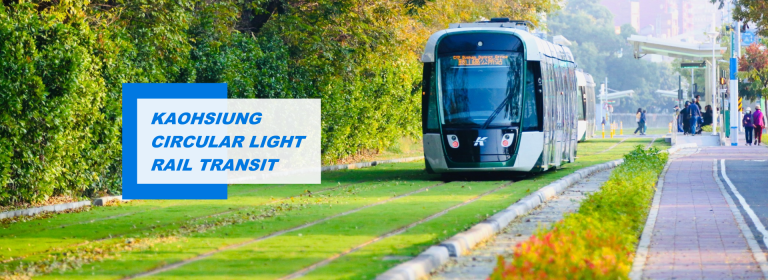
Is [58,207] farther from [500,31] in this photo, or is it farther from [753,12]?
[753,12]

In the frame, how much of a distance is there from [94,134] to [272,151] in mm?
9334

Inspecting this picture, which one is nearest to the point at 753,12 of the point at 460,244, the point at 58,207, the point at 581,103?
the point at 581,103

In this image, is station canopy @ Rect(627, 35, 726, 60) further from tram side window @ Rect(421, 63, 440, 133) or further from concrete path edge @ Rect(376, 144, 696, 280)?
concrete path edge @ Rect(376, 144, 696, 280)

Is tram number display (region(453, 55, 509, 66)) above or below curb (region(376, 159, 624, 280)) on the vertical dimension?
above

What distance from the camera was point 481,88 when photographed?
21.7m

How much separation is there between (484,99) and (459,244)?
11.4 m

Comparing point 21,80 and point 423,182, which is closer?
point 21,80

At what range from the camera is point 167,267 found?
31.3 feet

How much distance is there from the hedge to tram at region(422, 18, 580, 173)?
498 centimetres

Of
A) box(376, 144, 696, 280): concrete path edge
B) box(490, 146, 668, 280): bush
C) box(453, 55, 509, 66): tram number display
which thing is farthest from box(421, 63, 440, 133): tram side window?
box(490, 146, 668, 280): bush

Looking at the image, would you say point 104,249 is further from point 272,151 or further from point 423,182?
point 272,151

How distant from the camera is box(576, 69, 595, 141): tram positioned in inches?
1881

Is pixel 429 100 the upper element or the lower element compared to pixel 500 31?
lower

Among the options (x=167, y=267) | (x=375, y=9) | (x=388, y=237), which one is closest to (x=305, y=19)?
(x=375, y=9)
